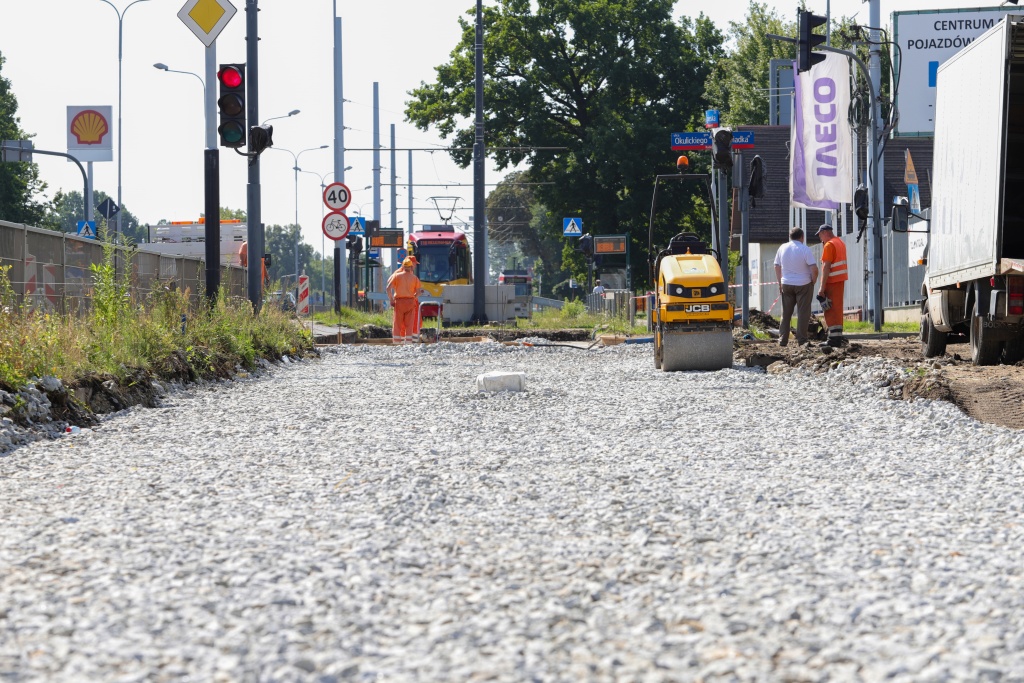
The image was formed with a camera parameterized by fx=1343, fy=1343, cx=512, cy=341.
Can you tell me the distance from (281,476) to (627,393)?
6.40 meters

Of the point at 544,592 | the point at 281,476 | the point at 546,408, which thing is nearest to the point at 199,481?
the point at 281,476

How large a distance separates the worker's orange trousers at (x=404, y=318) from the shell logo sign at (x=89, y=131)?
3133 cm

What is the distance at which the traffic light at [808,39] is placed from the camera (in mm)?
21203

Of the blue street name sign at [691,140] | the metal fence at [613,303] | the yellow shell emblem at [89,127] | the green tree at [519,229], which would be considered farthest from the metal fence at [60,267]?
the green tree at [519,229]

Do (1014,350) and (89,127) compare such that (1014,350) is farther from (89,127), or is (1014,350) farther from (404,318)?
(89,127)

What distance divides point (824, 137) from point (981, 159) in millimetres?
17977

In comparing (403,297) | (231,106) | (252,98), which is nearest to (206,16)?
(231,106)

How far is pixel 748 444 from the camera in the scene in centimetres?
883

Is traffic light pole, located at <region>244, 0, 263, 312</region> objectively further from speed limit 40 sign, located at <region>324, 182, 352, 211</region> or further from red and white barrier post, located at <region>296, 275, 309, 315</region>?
red and white barrier post, located at <region>296, 275, 309, 315</region>

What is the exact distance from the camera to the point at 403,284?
937 inches

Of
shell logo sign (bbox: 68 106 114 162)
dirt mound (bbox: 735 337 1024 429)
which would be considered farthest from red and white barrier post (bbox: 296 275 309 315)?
shell logo sign (bbox: 68 106 114 162)

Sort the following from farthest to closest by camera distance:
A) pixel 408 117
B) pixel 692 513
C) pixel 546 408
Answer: pixel 408 117 → pixel 546 408 → pixel 692 513

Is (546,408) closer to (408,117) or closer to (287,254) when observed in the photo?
(408,117)

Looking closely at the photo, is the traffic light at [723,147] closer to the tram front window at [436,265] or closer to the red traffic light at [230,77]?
the red traffic light at [230,77]
